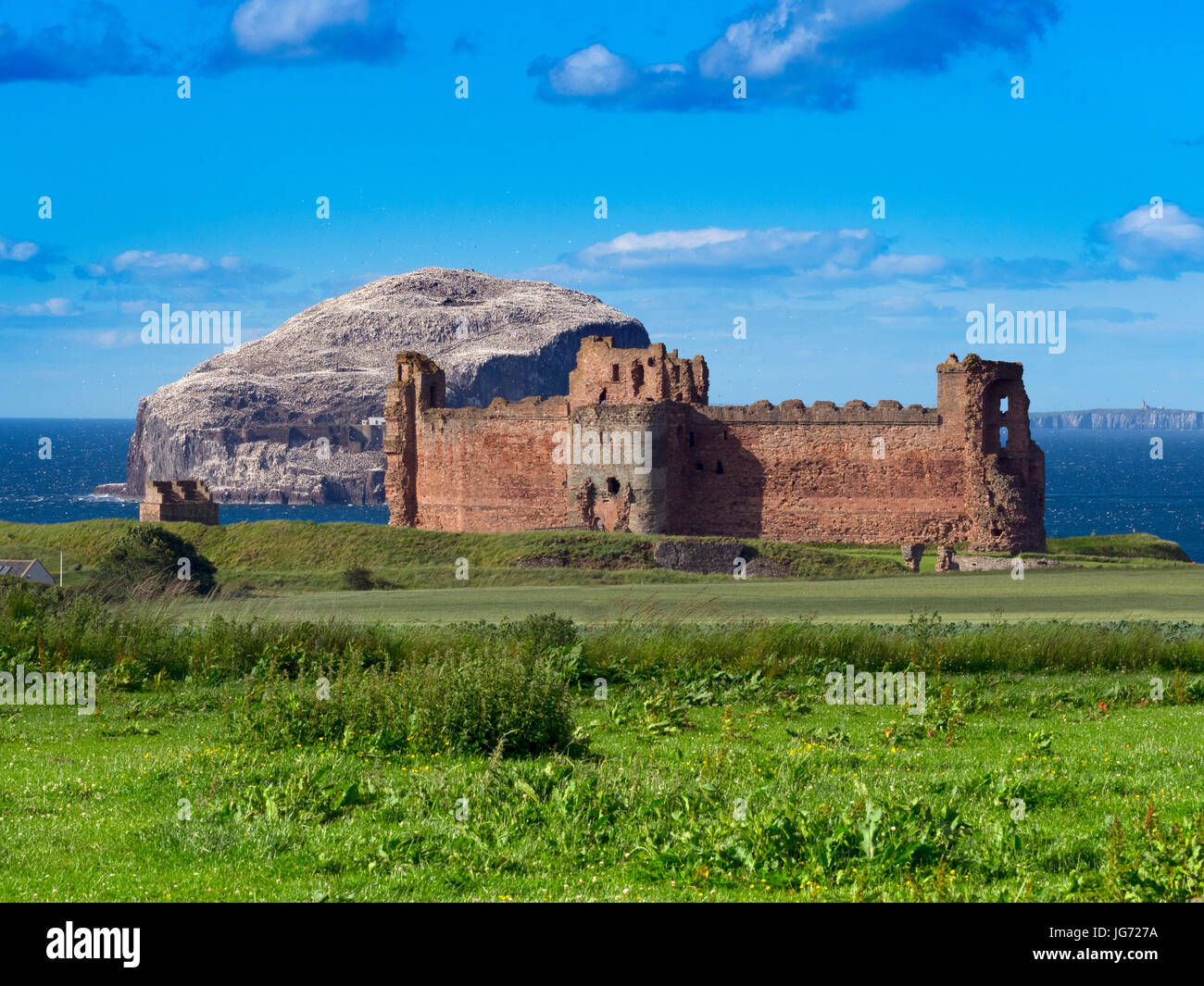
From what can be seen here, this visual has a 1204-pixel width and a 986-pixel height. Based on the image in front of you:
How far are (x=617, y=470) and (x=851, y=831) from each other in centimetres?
4600

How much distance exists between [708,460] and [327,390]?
120711 millimetres

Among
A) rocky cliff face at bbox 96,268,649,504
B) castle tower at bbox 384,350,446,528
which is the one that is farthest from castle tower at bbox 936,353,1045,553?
rocky cliff face at bbox 96,268,649,504

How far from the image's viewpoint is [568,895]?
8.71m

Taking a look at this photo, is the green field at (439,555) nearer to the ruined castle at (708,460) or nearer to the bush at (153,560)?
the bush at (153,560)

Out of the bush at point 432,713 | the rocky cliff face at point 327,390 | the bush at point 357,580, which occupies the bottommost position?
the bush at point 357,580

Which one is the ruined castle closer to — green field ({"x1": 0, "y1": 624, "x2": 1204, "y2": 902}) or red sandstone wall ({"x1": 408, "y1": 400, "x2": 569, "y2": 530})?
red sandstone wall ({"x1": 408, "y1": 400, "x2": 569, "y2": 530})

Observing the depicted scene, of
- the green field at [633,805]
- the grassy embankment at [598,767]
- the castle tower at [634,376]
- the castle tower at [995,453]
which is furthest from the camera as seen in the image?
the castle tower at [634,376]

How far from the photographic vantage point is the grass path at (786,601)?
2555cm

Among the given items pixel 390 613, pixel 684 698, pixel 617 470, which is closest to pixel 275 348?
pixel 617 470

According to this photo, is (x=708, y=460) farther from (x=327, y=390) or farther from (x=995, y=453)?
(x=327, y=390)

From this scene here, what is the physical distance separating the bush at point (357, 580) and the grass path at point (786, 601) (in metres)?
4.81

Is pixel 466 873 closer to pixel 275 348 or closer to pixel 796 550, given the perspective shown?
pixel 796 550

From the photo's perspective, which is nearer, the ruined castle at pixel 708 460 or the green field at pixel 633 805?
the green field at pixel 633 805

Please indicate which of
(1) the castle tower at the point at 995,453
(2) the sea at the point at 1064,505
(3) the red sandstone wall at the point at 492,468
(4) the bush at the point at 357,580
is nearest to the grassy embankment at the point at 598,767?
(4) the bush at the point at 357,580
